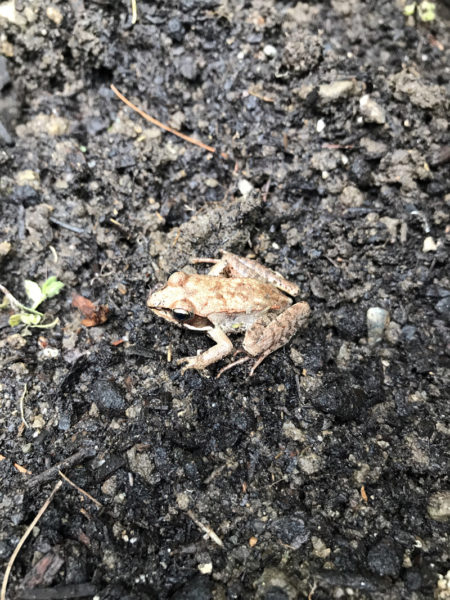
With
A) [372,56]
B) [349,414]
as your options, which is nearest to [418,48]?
[372,56]

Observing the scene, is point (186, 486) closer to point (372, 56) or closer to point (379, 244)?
point (379, 244)

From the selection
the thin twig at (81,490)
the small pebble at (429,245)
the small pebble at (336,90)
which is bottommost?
the thin twig at (81,490)

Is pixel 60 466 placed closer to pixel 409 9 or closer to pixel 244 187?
pixel 244 187

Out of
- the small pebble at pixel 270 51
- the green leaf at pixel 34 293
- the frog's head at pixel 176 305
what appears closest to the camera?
the frog's head at pixel 176 305

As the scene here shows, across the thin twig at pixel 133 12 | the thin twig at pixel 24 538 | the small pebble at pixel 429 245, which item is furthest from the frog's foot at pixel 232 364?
the thin twig at pixel 133 12

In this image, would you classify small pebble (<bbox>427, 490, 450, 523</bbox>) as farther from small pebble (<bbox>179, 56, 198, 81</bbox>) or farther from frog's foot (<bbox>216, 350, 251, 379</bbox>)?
small pebble (<bbox>179, 56, 198, 81</bbox>)

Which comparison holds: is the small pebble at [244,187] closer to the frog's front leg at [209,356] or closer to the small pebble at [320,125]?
the small pebble at [320,125]

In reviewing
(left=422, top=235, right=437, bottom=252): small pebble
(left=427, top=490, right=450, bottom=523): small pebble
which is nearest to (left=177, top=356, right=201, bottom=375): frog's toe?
(left=427, top=490, right=450, bottom=523): small pebble
